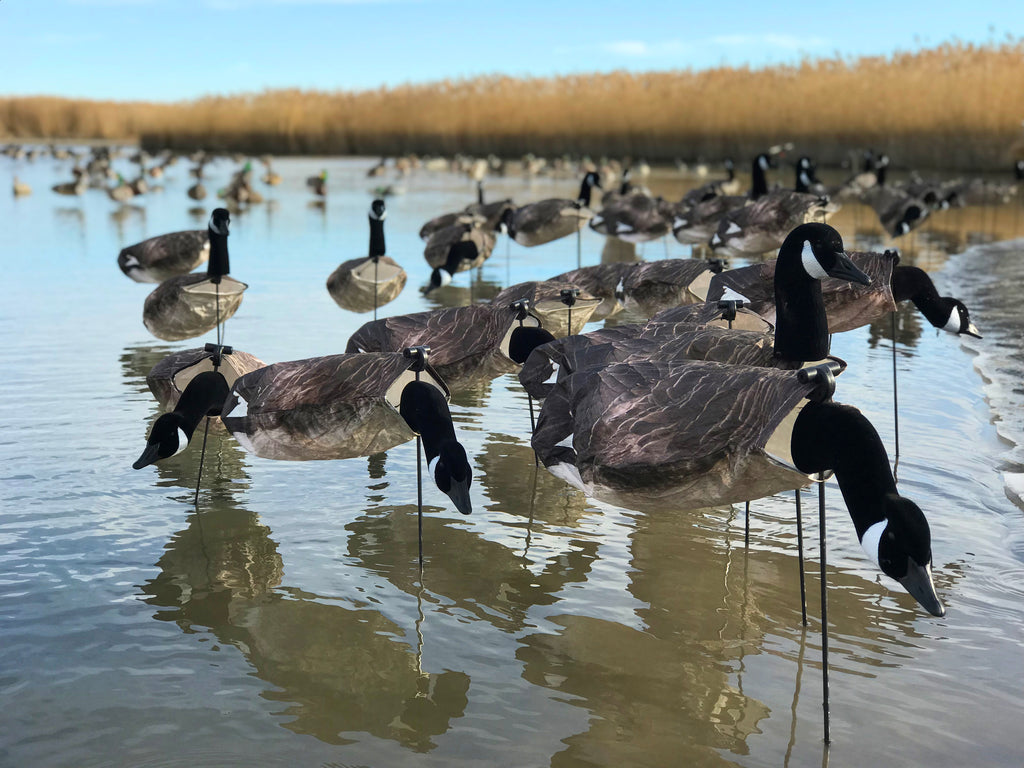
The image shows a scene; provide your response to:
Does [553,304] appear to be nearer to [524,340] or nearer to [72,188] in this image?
[524,340]

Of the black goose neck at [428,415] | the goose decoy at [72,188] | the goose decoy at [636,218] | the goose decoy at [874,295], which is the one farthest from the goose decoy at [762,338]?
the goose decoy at [72,188]

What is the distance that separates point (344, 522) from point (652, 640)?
2.18m

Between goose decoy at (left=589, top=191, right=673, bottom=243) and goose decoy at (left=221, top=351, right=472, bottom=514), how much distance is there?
1031 cm

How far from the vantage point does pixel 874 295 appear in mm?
7359

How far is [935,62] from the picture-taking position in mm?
46906

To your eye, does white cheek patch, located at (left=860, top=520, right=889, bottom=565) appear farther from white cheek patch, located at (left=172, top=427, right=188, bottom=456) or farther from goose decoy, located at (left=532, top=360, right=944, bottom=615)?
white cheek patch, located at (left=172, top=427, right=188, bottom=456)

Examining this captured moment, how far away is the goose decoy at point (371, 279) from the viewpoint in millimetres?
11250

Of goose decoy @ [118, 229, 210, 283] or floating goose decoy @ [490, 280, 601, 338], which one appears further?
goose decoy @ [118, 229, 210, 283]

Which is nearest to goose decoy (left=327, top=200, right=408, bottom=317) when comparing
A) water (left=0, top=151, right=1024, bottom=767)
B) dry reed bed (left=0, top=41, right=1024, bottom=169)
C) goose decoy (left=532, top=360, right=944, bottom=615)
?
water (left=0, top=151, right=1024, bottom=767)

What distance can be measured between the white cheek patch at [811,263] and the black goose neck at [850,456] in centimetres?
110

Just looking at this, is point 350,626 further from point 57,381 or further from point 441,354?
point 57,381

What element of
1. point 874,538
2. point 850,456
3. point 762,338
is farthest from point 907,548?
point 762,338

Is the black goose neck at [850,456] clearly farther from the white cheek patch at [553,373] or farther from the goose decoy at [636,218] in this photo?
the goose decoy at [636,218]

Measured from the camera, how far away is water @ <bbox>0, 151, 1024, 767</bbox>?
4176 mm
